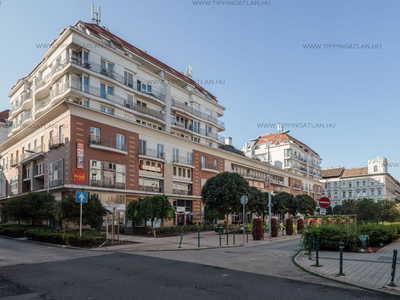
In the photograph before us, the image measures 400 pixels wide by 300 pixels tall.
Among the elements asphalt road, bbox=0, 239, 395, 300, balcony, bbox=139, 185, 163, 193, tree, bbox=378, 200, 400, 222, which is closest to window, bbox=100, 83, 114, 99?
balcony, bbox=139, 185, 163, 193

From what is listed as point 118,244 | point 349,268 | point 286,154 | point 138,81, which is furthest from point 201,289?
point 286,154

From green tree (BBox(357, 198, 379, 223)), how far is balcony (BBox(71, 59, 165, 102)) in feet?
90.8

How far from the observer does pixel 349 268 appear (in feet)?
35.5

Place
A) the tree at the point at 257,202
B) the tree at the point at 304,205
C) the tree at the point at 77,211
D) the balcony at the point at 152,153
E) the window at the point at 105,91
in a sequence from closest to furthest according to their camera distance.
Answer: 1. the tree at the point at 77,211
2. the tree at the point at 257,202
3. the window at the point at 105,91
4. the balcony at the point at 152,153
5. the tree at the point at 304,205

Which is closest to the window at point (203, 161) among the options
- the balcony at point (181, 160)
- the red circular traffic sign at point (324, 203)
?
the balcony at point (181, 160)

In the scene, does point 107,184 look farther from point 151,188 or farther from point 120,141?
point 151,188

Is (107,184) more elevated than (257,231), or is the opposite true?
(107,184)

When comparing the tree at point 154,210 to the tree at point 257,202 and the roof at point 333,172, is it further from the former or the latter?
the roof at point 333,172

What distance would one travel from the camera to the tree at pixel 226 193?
3034 cm

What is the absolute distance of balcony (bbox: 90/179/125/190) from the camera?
107 ft

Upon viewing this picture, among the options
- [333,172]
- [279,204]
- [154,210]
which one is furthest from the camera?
[333,172]

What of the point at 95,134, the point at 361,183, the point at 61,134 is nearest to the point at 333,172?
the point at 361,183

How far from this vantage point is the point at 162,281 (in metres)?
9.14

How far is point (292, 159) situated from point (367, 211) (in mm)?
42077
